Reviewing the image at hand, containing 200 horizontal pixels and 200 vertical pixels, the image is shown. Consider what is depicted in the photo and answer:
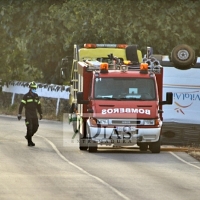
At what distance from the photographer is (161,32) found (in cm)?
4062

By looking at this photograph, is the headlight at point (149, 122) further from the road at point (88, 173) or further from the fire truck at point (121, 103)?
the road at point (88, 173)

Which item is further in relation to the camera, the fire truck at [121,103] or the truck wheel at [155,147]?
the truck wheel at [155,147]

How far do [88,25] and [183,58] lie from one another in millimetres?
14680

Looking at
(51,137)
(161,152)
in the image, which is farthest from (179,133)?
(51,137)

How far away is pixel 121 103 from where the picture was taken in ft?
80.1

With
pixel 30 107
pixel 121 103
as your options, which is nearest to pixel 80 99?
pixel 121 103

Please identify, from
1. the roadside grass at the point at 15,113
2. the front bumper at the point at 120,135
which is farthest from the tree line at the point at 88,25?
the front bumper at the point at 120,135

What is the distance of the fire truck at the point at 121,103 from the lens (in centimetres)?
2417

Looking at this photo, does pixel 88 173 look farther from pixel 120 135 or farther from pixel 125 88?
pixel 125 88

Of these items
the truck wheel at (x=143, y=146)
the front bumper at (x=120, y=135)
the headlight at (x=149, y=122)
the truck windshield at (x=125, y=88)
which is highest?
the truck windshield at (x=125, y=88)

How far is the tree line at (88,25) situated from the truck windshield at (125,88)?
1533 centimetres

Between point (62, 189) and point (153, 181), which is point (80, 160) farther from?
point (62, 189)

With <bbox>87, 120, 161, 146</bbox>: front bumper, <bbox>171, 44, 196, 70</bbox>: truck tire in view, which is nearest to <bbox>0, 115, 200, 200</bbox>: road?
<bbox>87, 120, 161, 146</bbox>: front bumper

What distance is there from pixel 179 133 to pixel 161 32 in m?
14.0
